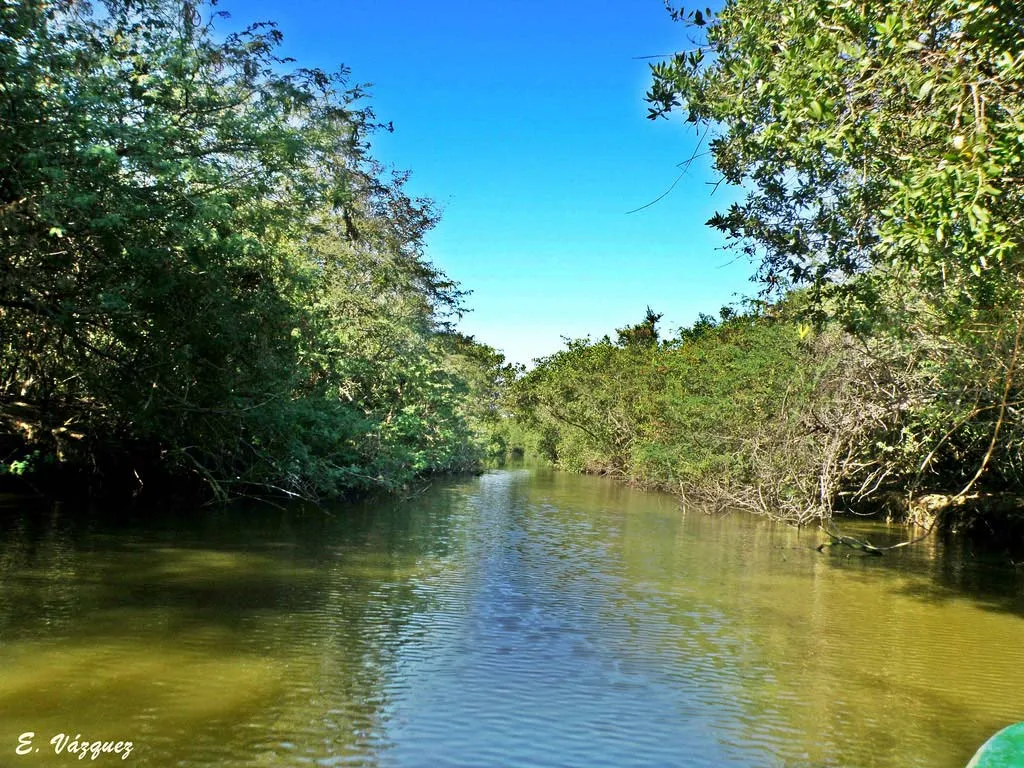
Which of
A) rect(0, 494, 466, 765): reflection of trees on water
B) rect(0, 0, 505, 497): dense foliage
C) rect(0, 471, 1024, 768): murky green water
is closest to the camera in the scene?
rect(0, 494, 466, 765): reflection of trees on water

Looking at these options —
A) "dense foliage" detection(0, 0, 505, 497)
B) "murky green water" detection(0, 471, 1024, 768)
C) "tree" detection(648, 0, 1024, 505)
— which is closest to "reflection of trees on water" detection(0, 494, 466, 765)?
"murky green water" detection(0, 471, 1024, 768)

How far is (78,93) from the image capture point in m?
8.97

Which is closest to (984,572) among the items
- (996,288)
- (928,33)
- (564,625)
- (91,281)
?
(996,288)

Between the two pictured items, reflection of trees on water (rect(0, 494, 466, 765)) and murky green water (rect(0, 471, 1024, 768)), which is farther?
murky green water (rect(0, 471, 1024, 768))

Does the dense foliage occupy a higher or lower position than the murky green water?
higher

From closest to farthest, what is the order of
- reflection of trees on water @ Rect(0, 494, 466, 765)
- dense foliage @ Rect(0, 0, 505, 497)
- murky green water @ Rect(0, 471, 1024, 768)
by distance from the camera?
1. reflection of trees on water @ Rect(0, 494, 466, 765)
2. murky green water @ Rect(0, 471, 1024, 768)
3. dense foliage @ Rect(0, 0, 505, 497)

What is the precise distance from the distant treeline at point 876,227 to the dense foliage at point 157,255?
5809 mm

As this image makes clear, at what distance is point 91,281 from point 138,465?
21.7 feet

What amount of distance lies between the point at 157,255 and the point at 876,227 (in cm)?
827

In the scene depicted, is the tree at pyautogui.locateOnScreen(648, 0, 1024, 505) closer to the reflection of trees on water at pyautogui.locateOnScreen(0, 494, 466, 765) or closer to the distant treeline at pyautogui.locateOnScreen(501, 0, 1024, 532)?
the distant treeline at pyautogui.locateOnScreen(501, 0, 1024, 532)

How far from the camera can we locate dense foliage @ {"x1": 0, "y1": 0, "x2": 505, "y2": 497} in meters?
8.87

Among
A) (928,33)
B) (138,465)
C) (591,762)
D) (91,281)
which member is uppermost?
(928,33)

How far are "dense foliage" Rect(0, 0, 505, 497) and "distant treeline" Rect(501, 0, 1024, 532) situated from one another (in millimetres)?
5809

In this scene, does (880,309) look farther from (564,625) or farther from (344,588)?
(344,588)
